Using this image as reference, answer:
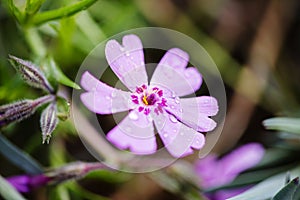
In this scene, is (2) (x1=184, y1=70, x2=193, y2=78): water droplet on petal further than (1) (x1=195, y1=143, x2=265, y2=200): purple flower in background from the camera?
No

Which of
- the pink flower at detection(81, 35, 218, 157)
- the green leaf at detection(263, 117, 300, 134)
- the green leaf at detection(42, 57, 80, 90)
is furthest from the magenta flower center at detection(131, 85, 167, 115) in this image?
the green leaf at detection(263, 117, 300, 134)

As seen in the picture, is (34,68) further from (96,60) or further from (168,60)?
(96,60)

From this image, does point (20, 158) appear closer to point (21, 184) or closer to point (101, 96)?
point (21, 184)

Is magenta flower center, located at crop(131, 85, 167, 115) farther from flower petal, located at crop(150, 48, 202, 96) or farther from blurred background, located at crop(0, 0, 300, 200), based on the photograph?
blurred background, located at crop(0, 0, 300, 200)

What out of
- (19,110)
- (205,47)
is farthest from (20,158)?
(205,47)

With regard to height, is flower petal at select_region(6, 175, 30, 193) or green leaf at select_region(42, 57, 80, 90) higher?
green leaf at select_region(42, 57, 80, 90)

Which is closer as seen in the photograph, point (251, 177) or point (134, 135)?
point (134, 135)

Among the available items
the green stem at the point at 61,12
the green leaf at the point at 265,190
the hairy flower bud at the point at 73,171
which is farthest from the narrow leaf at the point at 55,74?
the green leaf at the point at 265,190
